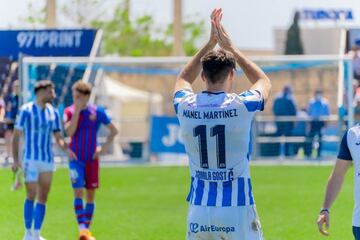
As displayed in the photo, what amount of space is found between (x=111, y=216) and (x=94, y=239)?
292cm

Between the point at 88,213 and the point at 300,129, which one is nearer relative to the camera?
the point at 88,213

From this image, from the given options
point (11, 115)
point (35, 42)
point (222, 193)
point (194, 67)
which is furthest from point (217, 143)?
point (35, 42)

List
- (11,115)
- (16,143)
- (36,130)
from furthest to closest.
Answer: (11,115) < (36,130) < (16,143)

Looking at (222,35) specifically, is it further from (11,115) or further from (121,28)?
(121,28)

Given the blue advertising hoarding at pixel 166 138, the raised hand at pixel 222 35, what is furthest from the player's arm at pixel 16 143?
the blue advertising hoarding at pixel 166 138

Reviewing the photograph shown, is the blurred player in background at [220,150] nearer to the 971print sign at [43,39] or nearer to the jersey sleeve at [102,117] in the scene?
the jersey sleeve at [102,117]

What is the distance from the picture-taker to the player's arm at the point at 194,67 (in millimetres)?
7594

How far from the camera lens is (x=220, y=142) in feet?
23.8

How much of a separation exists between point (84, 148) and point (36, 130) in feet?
2.25

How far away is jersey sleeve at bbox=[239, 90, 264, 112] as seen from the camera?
726 centimetres

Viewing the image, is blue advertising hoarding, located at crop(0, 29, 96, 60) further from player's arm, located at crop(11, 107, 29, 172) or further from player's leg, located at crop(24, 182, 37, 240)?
player's leg, located at crop(24, 182, 37, 240)

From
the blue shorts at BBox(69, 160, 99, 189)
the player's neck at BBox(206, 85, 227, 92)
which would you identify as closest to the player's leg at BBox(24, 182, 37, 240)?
the blue shorts at BBox(69, 160, 99, 189)

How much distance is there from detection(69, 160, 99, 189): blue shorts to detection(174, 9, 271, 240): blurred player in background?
21.6ft

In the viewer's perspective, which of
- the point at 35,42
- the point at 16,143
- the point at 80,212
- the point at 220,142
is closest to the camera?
the point at 220,142
